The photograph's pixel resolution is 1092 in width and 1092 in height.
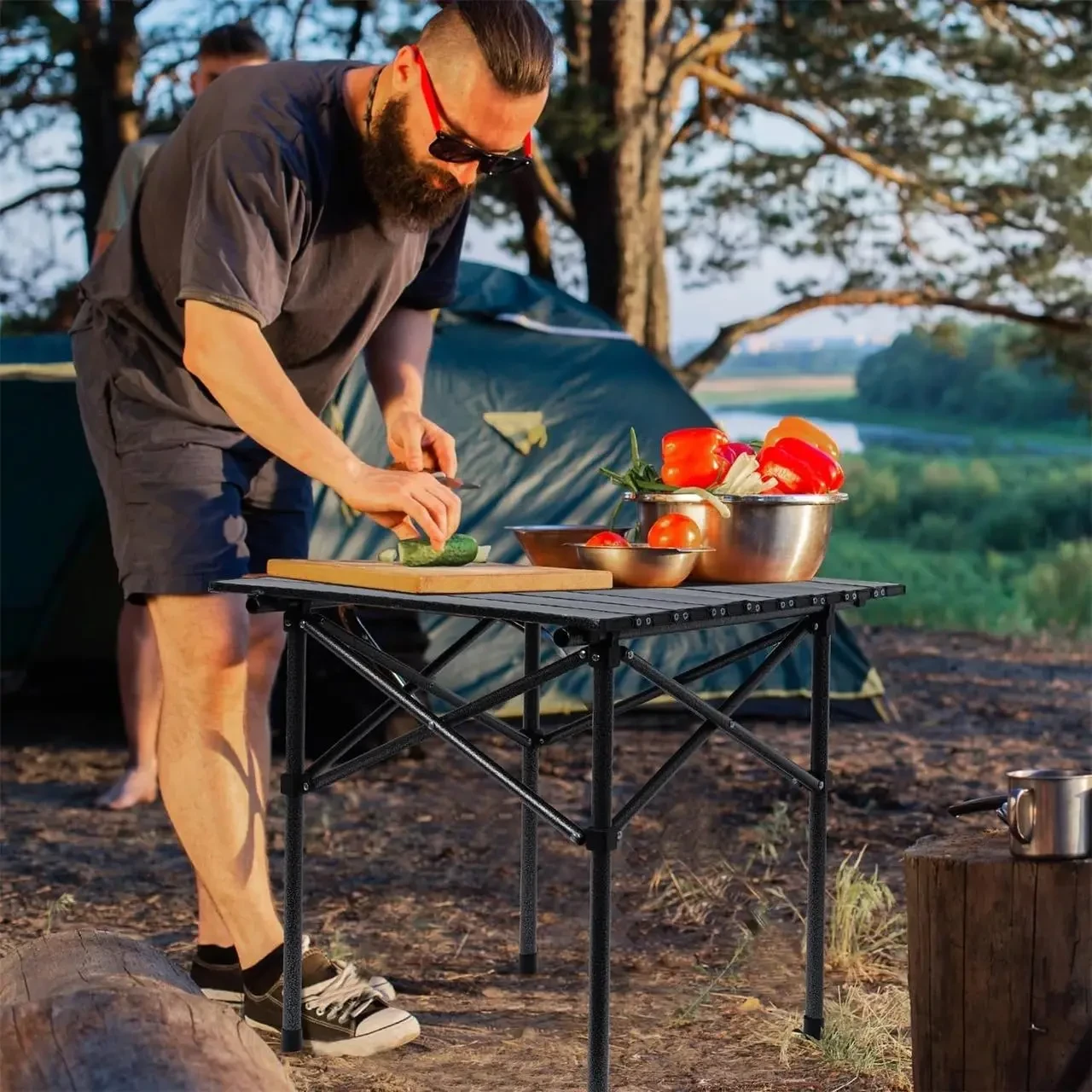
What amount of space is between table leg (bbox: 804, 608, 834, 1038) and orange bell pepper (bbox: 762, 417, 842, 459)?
14.5 inches

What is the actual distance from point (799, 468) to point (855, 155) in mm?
7387

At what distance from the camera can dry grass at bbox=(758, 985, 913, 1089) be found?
114 inches

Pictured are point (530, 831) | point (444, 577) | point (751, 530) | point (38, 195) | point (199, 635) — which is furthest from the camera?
point (38, 195)

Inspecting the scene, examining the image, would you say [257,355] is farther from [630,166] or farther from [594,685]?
[630,166]

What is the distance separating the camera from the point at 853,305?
982 centimetres

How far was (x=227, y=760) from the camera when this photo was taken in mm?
2850

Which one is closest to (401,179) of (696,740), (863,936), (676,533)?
(676,533)

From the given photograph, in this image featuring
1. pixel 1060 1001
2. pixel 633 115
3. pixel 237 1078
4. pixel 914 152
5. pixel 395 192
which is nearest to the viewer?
pixel 237 1078

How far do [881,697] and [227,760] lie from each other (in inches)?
165

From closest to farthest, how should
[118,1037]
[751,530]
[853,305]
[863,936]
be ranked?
[118,1037] → [751,530] → [863,936] → [853,305]

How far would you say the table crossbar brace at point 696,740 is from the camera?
2.48 meters

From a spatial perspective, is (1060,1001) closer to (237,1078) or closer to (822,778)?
(822,778)

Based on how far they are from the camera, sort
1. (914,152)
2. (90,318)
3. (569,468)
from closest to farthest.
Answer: (90,318), (569,468), (914,152)

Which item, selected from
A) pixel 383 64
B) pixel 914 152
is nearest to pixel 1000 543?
pixel 914 152
